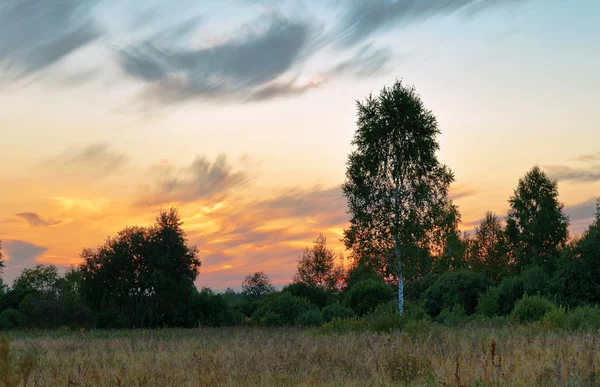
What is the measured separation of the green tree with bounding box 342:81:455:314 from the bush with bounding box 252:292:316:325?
6.72m

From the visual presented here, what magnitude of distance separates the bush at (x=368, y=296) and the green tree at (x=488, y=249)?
→ 33.2 m

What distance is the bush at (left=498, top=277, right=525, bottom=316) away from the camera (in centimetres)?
4022

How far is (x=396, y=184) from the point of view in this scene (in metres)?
36.4

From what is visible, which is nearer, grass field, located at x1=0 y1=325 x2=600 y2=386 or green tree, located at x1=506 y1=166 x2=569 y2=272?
grass field, located at x1=0 y1=325 x2=600 y2=386

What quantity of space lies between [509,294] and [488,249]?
38639 mm

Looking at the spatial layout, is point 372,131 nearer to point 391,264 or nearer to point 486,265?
point 391,264

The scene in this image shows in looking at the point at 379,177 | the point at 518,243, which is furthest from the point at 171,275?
the point at 518,243

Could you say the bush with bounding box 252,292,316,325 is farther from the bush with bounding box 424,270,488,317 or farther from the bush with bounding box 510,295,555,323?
the bush with bounding box 510,295,555,323

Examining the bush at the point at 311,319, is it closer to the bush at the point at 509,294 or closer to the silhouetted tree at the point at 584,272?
the bush at the point at 509,294

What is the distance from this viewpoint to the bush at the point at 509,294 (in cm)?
4022

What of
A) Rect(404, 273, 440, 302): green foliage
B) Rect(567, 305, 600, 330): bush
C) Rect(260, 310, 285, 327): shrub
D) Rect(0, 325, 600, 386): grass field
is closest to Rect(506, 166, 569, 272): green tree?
Rect(404, 273, 440, 302): green foliage

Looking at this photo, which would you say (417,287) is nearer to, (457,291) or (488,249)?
(457,291)

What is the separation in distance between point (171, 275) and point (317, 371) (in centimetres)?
3532

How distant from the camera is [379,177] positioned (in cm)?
3656
